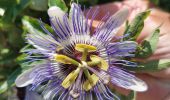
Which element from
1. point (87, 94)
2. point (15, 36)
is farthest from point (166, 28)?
point (15, 36)

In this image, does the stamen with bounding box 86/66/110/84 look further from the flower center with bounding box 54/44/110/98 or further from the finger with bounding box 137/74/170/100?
the finger with bounding box 137/74/170/100

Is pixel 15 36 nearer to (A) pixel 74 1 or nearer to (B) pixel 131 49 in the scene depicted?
(A) pixel 74 1

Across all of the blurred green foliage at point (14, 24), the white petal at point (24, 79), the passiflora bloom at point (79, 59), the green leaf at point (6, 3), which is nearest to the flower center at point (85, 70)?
the passiflora bloom at point (79, 59)

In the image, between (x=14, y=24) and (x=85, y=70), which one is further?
(x=14, y=24)

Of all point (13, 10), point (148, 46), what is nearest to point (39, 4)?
point (13, 10)

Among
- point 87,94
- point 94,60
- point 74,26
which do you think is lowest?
point 87,94

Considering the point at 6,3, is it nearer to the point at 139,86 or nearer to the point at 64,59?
the point at 64,59

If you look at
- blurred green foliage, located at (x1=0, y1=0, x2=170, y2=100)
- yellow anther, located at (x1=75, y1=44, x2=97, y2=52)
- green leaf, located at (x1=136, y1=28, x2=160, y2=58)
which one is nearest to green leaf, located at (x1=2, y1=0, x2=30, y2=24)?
blurred green foliage, located at (x1=0, y1=0, x2=170, y2=100)
